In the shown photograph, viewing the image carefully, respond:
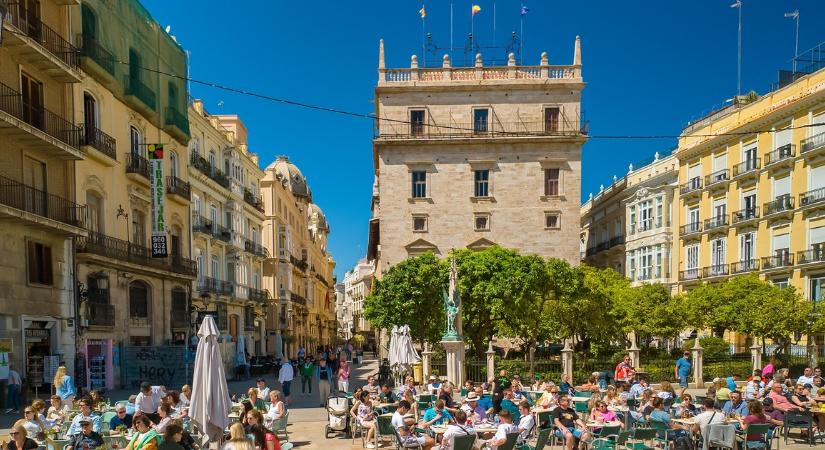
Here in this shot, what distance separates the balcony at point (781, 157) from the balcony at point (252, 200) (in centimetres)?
3138

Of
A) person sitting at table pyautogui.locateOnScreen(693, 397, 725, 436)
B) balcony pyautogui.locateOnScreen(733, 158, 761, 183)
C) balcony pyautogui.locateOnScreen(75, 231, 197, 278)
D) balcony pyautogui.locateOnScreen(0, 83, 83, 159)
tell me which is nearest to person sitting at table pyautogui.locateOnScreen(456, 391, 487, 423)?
person sitting at table pyautogui.locateOnScreen(693, 397, 725, 436)

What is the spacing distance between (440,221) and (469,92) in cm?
851

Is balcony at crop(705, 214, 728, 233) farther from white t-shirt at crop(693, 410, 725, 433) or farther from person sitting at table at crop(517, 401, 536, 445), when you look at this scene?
person sitting at table at crop(517, 401, 536, 445)

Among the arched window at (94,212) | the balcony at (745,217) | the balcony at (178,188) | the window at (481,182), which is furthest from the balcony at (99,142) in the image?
the balcony at (745,217)

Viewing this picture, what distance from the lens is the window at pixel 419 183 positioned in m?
44.3

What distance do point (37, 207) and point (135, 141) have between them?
745 cm

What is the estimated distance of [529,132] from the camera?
43.8 metres

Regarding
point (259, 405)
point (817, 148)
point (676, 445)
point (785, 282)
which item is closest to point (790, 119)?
point (817, 148)

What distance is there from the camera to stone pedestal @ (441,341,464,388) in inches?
931

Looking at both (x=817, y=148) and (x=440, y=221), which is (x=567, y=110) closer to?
(x=440, y=221)

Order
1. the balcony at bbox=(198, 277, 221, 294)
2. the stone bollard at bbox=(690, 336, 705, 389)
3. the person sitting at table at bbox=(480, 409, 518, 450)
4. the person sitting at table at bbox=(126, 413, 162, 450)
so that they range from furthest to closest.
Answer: the balcony at bbox=(198, 277, 221, 294)
the stone bollard at bbox=(690, 336, 705, 389)
the person sitting at table at bbox=(480, 409, 518, 450)
the person sitting at table at bbox=(126, 413, 162, 450)

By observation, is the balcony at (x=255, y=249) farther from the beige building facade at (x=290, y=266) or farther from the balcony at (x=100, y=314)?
the balcony at (x=100, y=314)

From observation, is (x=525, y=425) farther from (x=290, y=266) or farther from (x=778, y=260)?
(x=290, y=266)

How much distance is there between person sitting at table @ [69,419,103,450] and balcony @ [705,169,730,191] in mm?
40266
